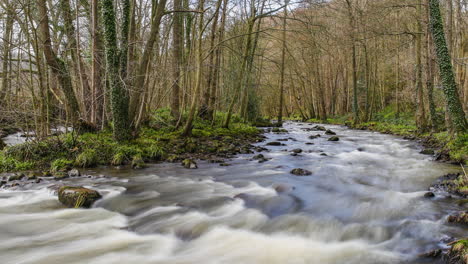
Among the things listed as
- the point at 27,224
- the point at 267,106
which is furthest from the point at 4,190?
the point at 267,106

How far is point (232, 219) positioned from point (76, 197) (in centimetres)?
Result: 276

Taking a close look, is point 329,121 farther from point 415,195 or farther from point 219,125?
point 415,195

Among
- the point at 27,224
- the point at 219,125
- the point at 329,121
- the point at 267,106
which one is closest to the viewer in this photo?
the point at 27,224

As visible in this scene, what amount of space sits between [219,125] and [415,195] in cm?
1146

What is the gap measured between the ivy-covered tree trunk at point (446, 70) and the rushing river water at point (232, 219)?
1.79 m

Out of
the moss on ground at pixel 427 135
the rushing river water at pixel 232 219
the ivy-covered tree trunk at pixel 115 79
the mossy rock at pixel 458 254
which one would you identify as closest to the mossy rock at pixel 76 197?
the rushing river water at pixel 232 219

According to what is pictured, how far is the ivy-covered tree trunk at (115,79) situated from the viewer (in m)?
8.79

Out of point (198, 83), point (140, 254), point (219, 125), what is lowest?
point (140, 254)

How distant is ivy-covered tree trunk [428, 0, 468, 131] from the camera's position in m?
8.48

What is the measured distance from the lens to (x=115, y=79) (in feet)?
29.3

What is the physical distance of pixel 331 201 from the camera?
587 centimetres

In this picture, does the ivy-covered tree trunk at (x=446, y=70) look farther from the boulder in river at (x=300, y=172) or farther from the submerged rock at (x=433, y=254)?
the submerged rock at (x=433, y=254)

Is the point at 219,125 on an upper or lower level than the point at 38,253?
upper

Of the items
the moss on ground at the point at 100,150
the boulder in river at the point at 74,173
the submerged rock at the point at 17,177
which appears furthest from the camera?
the moss on ground at the point at 100,150
